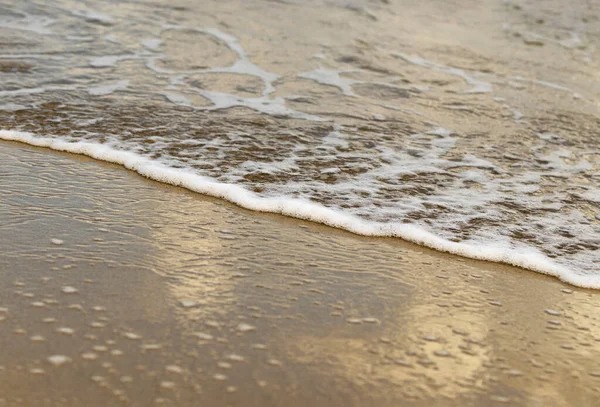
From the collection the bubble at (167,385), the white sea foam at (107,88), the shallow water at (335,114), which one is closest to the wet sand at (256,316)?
the bubble at (167,385)

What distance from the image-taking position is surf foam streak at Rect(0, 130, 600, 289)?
277 cm

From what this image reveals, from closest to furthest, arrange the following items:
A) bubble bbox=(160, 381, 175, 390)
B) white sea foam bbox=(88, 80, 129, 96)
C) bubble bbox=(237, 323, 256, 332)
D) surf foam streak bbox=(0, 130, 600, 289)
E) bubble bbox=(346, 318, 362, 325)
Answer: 1. bubble bbox=(160, 381, 175, 390)
2. bubble bbox=(237, 323, 256, 332)
3. bubble bbox=(346, 318, 362, 325)
4. surf foam streak bbox=(0, 130, 600, 289)
5. white sea foam bbox=(88, 80, 129, 96)

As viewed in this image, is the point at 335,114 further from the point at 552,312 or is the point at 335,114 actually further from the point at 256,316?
the point at 256,316

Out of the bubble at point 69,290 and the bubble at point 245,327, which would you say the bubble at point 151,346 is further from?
the bubble at point 69,290

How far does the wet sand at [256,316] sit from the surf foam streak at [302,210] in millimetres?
68

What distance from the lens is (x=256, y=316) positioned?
2.12m

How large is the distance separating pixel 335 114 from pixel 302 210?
6.09 feet

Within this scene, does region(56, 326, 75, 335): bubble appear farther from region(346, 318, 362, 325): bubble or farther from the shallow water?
the shallow water

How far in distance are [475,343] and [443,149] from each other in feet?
7.40

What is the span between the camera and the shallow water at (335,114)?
3.19 meters

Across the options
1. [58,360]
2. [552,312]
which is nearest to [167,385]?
[58,360]

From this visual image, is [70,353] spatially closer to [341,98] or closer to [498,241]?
[498,241]

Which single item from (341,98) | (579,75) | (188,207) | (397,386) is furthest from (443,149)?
(579,75)

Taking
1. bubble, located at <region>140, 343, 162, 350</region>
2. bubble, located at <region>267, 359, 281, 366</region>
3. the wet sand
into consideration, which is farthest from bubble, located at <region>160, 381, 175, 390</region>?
bubble, located at <region>267, 359, 281, 366</region>
